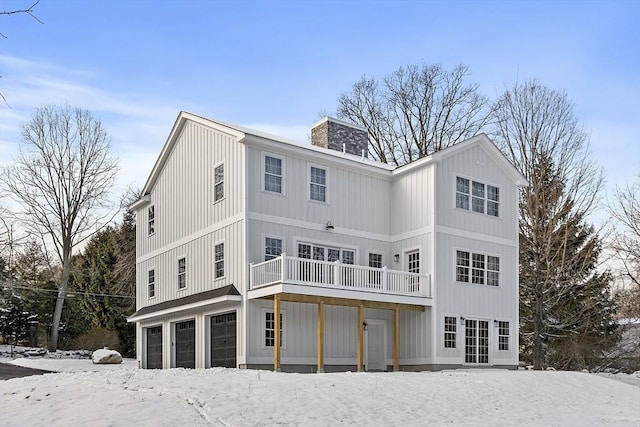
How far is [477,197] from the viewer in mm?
26047

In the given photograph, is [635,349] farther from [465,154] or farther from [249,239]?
[249,239]

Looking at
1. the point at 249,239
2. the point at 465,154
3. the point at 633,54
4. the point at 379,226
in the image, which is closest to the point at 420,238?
the point at 379,226

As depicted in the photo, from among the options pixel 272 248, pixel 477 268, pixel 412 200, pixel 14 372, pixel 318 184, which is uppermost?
pixel 318 184

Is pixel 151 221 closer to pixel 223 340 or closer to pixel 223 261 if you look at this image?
pixel 223 261

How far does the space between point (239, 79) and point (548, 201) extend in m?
17.7

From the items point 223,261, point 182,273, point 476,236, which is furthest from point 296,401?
point 476,236

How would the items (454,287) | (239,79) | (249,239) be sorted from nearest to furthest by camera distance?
(239,79), (249,239), (454,287)

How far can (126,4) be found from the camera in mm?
12875

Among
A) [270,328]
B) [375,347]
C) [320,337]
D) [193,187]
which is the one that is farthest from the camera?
[193,187]

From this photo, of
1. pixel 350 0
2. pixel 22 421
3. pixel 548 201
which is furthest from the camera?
pixel 548 201

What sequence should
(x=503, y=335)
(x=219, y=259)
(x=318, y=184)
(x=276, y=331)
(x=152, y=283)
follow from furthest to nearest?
(x=152, y=283) → (x=503, y=335) → (x=318, y=184) → (x=219, y=259) → (x=276, y=331)

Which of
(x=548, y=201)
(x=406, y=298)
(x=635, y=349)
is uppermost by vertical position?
(x=548, y=201)

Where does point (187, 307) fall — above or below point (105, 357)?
above

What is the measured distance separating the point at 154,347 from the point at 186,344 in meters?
3.29
